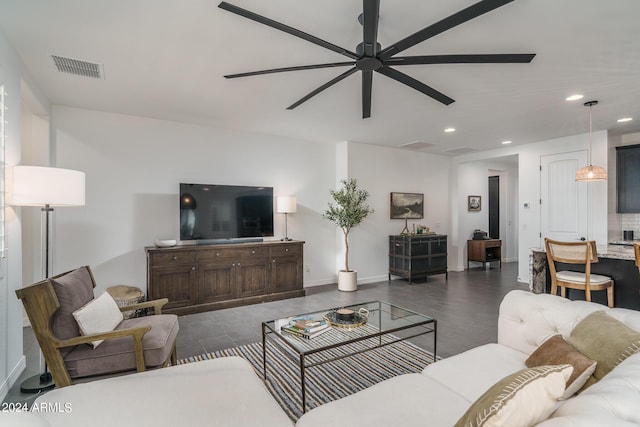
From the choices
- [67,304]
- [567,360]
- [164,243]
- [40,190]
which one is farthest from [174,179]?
[567,360]

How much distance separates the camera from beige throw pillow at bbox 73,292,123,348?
6.71 ft

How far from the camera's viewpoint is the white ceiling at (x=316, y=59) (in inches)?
85.5

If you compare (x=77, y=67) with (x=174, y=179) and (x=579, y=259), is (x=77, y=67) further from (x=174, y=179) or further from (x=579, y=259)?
(x=579, y=259)

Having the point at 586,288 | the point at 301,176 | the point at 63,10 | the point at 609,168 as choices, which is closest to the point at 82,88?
the point at 63,10

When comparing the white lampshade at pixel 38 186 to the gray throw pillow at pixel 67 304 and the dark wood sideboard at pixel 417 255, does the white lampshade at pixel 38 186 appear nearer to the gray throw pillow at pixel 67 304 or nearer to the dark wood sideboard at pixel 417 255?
the gray throw pillow at pixel 67 304

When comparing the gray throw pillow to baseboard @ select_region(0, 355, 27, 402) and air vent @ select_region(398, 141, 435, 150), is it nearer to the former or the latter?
baseboard @ select_region(0, 355, 27, 402)

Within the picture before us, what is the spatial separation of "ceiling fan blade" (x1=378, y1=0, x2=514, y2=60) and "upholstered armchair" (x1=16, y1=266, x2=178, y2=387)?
2.41m

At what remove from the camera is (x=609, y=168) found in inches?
212

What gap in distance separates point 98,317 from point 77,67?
2.37 meters

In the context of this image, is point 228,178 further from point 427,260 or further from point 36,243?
point 427,260

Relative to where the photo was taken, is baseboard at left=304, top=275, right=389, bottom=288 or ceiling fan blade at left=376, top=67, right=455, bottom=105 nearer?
ceiling fan blade at left=376, top=67, right=455, bottom=105

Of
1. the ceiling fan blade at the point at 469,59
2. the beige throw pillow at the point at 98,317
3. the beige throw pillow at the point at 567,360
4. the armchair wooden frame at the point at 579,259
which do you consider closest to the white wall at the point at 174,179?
the beige throw pillow at the point at 98,317

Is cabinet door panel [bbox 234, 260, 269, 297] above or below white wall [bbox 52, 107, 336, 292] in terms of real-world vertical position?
below

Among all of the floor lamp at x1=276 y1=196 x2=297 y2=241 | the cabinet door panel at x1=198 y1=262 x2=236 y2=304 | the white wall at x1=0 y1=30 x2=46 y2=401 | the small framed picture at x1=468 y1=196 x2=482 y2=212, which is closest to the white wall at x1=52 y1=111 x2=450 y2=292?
the floor lamp at x1=276 y1=196 x2=297 y2=241
